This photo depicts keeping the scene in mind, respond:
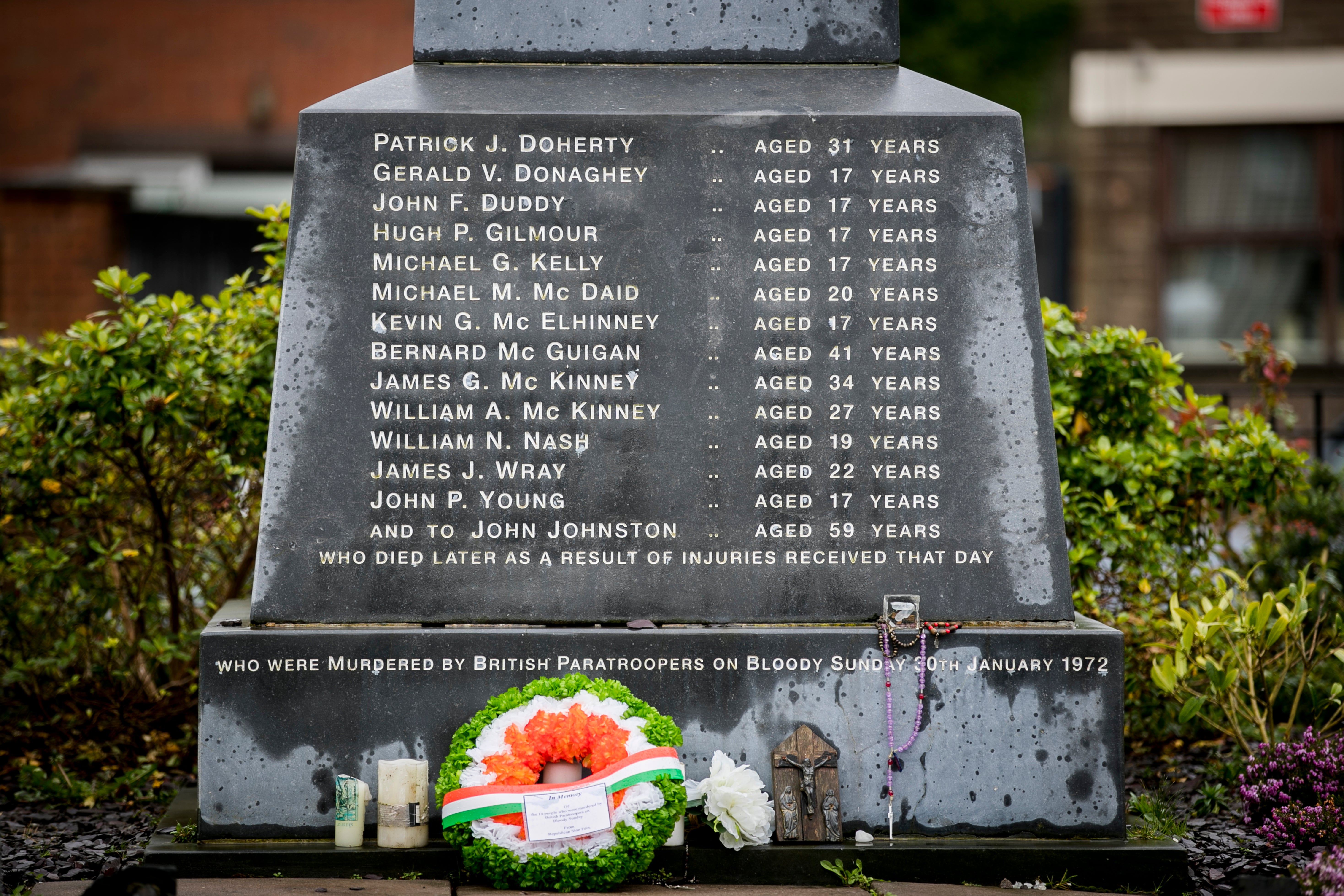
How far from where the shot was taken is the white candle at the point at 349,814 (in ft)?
12.8

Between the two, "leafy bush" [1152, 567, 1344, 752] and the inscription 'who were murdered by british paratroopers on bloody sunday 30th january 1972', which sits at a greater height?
the inscription 'who were murdered by british paratroopers on bloody sunday 30th january 1972'

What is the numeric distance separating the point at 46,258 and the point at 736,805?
1132 centimetres

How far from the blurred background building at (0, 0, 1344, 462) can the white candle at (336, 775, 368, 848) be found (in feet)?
37.4

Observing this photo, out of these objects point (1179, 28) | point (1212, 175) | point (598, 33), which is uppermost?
point (1179, 28)

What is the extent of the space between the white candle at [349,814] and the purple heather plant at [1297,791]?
301cm

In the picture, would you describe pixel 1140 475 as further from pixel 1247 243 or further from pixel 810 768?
pixel 1247 243

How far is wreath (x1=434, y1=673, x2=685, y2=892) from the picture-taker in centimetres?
371

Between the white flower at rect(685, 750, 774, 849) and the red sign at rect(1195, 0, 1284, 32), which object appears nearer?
the white flower at rect(685, 750, 774, 849)

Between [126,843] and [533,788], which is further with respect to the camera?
[126,843]

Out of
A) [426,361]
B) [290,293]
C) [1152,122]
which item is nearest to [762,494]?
[426,361]

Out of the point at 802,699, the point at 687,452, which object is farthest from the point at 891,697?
the point at 687,452

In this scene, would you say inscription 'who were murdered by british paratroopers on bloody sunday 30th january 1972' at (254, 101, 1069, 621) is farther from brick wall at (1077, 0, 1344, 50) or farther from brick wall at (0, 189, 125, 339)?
brick wall at (1077, 0, 1344, 50)

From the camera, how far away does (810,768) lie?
13.2 ft

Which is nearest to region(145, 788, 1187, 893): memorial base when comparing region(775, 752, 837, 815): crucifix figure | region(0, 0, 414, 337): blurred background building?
region(775, 752, 837, 815): crucifix figure
